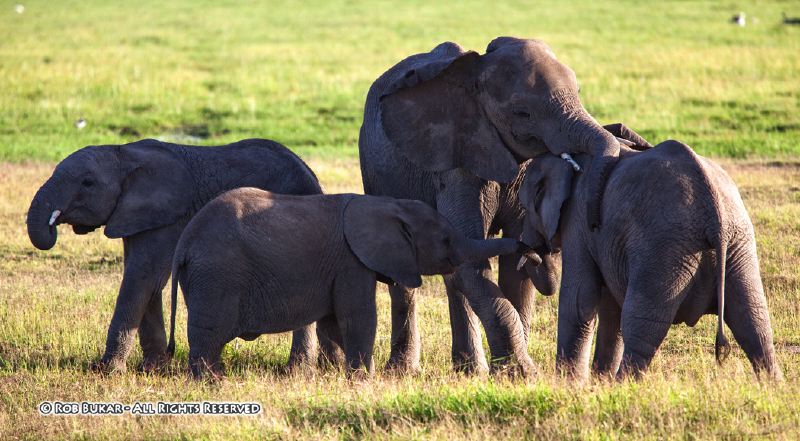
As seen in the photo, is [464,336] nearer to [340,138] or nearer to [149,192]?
[149,192]

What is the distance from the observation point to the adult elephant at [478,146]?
897 cm

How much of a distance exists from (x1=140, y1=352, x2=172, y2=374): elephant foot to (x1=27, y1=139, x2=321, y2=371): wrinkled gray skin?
11mm

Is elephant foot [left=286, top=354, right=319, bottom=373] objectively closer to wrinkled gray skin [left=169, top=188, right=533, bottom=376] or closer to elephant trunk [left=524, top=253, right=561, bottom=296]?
wrinkled gray skin [left=169, top=188, right=533, bottom=376]

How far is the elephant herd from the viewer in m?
7.80

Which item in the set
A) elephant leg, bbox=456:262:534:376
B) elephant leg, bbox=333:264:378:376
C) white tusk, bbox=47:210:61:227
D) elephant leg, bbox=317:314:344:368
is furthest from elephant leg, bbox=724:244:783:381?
white tusk, bbox=47:210:61:227

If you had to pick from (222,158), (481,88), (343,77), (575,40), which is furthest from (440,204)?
(575,40)

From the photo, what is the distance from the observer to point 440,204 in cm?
976

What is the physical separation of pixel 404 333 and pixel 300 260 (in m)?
1.58

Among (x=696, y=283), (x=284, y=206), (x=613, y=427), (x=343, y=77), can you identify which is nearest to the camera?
(x=613, y=427)

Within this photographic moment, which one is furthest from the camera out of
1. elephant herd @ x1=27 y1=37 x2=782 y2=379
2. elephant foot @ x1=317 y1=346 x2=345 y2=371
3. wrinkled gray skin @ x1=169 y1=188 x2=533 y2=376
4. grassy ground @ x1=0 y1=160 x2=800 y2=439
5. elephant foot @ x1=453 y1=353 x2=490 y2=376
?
elephant foot @ x1=317 y1=346 x2=345 y2=371

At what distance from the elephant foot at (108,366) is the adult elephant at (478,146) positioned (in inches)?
84.7

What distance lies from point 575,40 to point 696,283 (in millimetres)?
31573

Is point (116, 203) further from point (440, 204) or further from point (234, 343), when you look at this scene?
point (440, 204)

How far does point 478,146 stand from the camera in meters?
9.45
